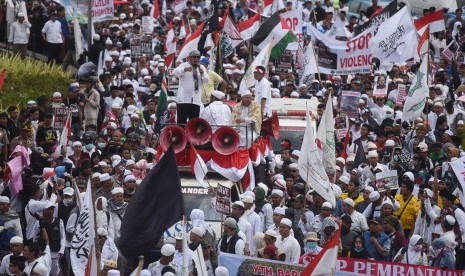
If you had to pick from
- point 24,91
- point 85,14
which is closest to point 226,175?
point 24,91

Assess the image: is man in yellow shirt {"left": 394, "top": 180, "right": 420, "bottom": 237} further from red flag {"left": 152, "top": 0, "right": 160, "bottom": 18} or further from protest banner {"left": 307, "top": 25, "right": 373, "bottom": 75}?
red flag {"left": 152, "top": 0, "right": 160, "bottom": 18}

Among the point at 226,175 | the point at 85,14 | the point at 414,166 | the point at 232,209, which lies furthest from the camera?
the point at 85,14

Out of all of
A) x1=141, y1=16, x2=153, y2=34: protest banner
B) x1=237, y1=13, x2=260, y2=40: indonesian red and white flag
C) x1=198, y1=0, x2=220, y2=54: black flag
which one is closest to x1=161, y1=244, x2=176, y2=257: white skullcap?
x1=198, y1=0, x2=220, y2=54: black flag

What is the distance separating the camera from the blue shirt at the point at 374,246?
25188mm

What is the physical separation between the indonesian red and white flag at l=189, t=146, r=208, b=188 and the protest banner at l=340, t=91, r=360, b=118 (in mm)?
7462

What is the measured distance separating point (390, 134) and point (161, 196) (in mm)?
10458

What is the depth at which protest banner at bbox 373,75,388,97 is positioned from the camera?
1375 inches

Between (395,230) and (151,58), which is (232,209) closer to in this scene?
(395,230)

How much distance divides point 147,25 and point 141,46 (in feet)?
6.18

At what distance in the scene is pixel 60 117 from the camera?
3120 cm

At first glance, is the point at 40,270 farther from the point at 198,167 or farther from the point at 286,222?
the point at 198,167

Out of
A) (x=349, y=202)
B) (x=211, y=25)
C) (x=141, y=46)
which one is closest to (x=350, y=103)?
(x=211, y=25)

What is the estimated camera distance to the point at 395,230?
2575cm

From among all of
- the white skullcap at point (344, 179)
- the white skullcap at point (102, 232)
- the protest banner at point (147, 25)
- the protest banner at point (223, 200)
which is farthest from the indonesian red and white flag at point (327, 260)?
the protest banner at point (147, 25)
